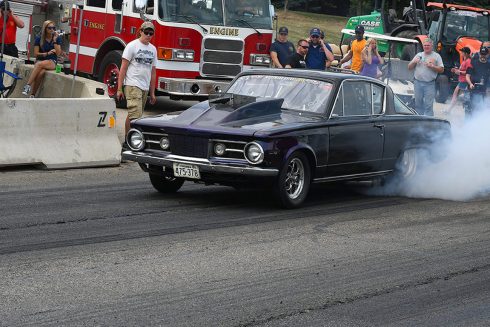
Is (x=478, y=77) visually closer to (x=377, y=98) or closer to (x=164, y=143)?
(x=377, y=98)

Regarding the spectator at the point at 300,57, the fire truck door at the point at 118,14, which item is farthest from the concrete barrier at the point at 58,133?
the fire truck door at the point at 118,14

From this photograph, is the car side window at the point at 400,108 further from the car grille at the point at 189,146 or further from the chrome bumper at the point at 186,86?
the chrome bumper at the point at 186,86

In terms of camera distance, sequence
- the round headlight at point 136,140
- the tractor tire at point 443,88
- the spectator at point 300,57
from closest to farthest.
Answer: the round headlight at point 136,140
the spectator at point 300,57
the tractor tire at point 443,88

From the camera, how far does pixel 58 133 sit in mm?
12531

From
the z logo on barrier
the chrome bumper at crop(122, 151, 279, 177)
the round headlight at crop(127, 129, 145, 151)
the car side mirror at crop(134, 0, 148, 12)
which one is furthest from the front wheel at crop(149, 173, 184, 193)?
the car side mirror at crop(134, 0, 148, 12)

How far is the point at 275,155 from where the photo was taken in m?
9.98

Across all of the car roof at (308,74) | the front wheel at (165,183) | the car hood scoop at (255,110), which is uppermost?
the car roof at (308,74)

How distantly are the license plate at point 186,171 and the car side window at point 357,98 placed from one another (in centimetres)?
205

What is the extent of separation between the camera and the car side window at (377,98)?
38.7 feet

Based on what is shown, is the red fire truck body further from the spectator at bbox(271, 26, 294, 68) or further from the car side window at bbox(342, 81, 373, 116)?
the car side window at bbox(342, 81, 373, 116)

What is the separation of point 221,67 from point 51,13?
180 inches

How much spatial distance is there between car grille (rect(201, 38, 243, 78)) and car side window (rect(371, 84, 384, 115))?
7004 mm

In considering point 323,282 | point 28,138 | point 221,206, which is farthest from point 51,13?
→ point 323,282

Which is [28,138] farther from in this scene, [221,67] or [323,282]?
[221,67]
